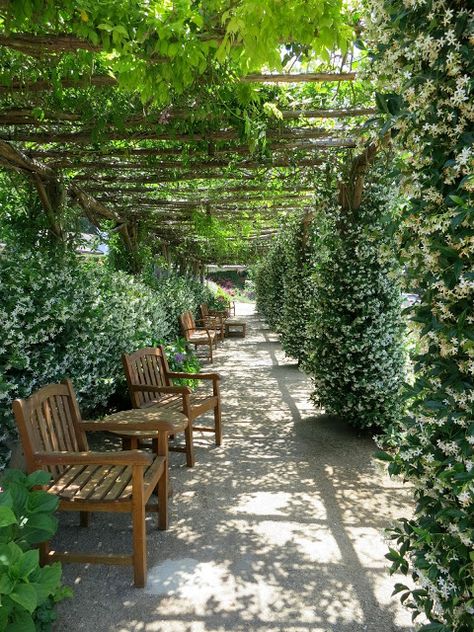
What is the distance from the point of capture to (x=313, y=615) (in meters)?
2.36

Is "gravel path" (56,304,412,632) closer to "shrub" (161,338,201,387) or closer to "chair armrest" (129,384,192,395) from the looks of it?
"chair armrest" (129,384,192,395)

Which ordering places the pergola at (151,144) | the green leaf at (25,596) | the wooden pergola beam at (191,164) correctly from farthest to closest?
the wooden pergola beam at (191,164) < the pergola at (151,144) < the green leaf at (25,596)

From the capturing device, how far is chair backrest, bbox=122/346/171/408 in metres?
4.39

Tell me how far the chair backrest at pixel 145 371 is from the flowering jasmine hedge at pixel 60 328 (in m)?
0.36

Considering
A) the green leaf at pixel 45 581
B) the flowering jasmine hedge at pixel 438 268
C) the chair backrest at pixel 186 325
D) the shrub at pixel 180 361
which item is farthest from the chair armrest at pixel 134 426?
the chair backrest at pixel 186 325

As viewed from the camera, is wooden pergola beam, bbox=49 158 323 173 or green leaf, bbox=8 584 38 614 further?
wooden pergola beam, bbox=49 158 323 173

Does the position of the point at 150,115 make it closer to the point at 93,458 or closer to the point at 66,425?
the point at 66,425

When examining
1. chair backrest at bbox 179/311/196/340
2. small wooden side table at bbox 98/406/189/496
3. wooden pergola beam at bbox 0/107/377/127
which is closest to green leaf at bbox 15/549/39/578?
small wooden side table at bbox 98/406/189/496

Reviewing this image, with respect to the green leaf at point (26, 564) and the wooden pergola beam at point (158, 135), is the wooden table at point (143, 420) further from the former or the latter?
the wooden pergola beam at point (158, 135)

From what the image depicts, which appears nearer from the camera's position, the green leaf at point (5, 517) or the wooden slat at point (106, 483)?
the green leaf at point (5, 517)

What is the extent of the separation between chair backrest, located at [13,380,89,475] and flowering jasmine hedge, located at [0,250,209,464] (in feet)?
0.86

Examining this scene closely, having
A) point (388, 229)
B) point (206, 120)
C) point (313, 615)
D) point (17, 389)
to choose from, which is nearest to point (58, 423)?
point (17, 389)

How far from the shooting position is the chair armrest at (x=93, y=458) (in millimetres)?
2547

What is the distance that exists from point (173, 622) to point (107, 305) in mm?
3444
